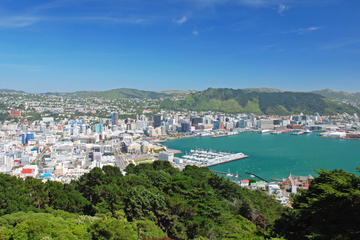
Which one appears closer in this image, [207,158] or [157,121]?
[207,158]

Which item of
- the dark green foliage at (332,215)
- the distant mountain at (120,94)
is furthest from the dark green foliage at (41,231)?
the distant mountain at (120,94)

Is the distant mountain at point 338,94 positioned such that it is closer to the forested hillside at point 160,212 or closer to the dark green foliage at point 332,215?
the forested hillside at point 160,212

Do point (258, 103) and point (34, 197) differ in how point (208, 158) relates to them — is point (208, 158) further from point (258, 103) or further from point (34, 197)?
point (258, 103)

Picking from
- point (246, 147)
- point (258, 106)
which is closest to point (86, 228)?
point (246, 147)

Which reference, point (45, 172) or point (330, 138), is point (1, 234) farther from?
point (330, 138)

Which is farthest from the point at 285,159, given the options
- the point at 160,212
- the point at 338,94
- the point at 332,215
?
the point at 338,94

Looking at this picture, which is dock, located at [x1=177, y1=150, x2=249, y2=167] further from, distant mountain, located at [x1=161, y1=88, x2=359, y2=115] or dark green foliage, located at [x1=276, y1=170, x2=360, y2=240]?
distant mountain, located at [x1=161, y1=88, x2=359, y2=115]
